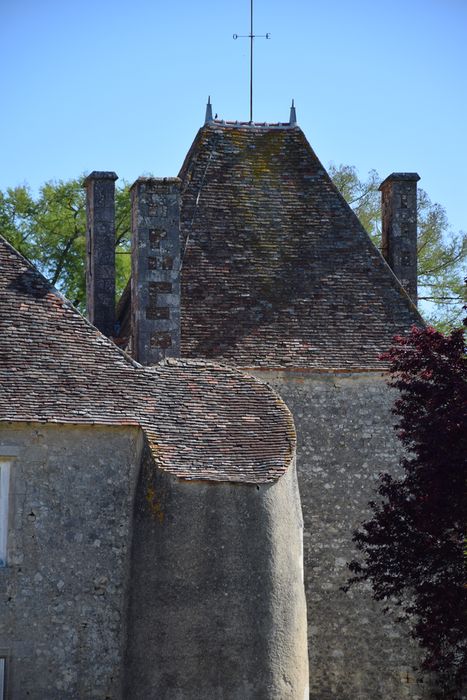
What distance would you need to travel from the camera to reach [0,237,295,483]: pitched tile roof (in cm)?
1738

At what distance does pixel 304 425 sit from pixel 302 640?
16.4 feet

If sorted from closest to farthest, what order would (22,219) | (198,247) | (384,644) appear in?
(384,644), (198,247), (22,219)

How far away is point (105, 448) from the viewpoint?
17.6m

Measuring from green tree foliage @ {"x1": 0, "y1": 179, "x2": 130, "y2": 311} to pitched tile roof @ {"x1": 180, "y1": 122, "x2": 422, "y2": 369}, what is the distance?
393 inches

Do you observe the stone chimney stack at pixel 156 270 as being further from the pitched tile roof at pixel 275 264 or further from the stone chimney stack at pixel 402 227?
the stone chimney stack at pixel 402 227

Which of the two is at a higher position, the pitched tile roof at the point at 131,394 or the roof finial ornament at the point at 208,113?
the roof finial ornament at the point at 208,113

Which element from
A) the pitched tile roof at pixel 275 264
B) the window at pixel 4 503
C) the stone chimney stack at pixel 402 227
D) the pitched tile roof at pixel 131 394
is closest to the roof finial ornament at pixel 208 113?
the pitched tile roof at pixel 275 264

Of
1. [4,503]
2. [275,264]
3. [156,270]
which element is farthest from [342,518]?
[4,503]

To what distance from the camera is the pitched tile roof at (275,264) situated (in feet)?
72.0

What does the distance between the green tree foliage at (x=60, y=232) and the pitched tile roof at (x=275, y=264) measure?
998cm

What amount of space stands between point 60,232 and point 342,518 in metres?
15.1

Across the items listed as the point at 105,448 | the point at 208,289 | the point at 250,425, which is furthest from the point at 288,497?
the point at 208,289

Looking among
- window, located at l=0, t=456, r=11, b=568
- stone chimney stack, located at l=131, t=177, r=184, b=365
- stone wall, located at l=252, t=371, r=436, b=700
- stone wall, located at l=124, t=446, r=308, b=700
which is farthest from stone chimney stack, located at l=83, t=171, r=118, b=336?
stone wall, located at l=124, t=446, r=308, b=700

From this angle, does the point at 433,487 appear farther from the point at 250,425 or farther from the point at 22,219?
the point at 22,219
